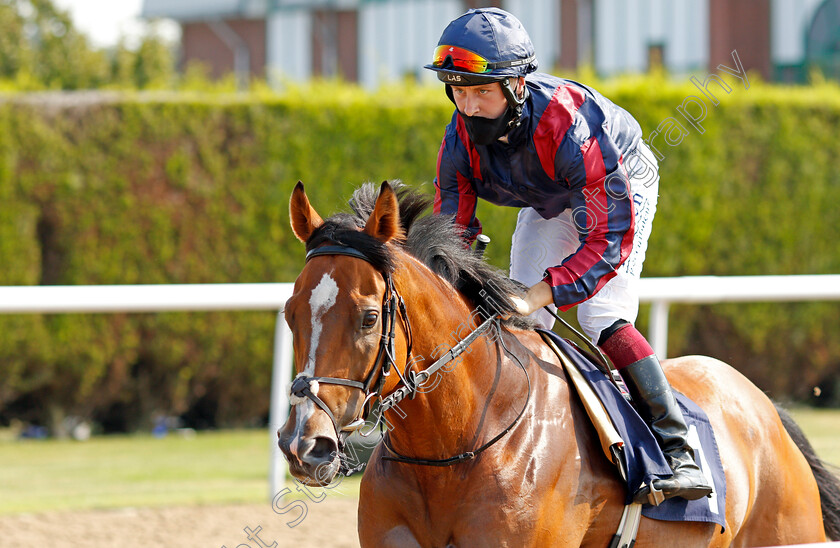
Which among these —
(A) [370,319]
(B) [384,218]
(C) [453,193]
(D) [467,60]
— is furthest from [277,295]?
(A) [370,319]

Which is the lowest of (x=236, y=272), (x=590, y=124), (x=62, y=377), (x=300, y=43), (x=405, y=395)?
(x=62, y=377)

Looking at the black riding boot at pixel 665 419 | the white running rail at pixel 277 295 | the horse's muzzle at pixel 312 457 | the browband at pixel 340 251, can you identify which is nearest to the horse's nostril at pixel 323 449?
the horse's muzzle at pixel 312 457

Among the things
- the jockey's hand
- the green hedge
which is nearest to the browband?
the jockey's hand

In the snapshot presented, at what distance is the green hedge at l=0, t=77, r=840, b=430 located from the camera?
7371 millimetres

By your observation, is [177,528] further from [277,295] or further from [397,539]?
[397,539]

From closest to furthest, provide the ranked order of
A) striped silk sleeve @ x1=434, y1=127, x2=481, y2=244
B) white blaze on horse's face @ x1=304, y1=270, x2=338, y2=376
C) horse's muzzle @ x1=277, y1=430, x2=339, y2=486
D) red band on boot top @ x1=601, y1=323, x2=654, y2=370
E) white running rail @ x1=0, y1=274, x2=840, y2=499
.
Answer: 1. horse's muzzle @ x1=277, y1=430, x2=339, y2=486
2. white blaze on horse's face @ x1=304, y1=270, x2=338, y2=376
3. red band on boot top @ x1=601, y1=323, x2=654, y2=370
4. striped silk sleeve @ x1=434, y1=127, x2=481, y2=244
5. white running rail @ x1=0, y1=274, x2=840, y2=499

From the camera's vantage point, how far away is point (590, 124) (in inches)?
101

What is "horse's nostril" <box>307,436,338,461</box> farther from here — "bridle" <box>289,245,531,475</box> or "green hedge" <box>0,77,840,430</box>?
"green hedge" <box>0,77,840,430</box>

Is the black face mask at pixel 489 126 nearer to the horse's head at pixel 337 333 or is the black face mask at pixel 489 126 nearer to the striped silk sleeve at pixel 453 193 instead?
the striped silk sleeve at pixel 453 193

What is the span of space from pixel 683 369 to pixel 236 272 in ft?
17.0

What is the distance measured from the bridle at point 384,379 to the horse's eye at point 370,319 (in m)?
0.04

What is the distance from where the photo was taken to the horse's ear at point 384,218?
2125 millimetres


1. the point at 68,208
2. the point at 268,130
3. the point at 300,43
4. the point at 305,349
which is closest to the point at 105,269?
the point at 68,208

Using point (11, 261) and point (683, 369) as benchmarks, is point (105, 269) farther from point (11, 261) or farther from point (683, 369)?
point (683, 369)
